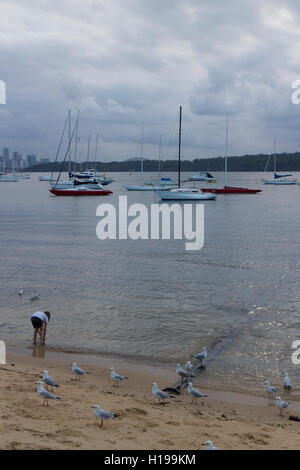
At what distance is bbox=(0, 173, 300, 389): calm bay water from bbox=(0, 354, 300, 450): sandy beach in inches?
59.7

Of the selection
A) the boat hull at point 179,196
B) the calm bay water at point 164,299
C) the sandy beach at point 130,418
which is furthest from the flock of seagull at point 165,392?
the boat hull at point 179,196

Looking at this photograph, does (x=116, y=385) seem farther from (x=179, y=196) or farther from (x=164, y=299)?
(x=179, y=196)

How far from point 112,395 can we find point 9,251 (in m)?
21.9

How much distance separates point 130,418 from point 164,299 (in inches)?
402

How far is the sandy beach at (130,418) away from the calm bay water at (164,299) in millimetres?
1516

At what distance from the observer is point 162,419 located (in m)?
8.62

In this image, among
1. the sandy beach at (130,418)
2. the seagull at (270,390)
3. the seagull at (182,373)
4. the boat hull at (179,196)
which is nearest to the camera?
the sandy beach at (130,418)

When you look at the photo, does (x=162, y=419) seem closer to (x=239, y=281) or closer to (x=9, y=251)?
(x=239, y=281)

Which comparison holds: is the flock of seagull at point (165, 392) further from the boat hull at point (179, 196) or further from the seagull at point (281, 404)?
the boat hull at point (179, 196)

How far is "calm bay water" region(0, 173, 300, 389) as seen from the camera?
44.1 feet

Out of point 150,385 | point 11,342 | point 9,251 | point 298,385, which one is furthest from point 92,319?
point 9,251

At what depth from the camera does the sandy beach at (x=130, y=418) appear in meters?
7.46

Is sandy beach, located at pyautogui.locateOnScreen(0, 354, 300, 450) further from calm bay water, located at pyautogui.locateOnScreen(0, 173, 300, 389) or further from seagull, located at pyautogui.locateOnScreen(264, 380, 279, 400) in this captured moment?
calm bay water, located at pyautogui.locateOnScreen(0, 173, 300, 389)

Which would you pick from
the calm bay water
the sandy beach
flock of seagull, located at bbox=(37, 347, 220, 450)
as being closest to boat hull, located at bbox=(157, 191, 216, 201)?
the calm bay water
